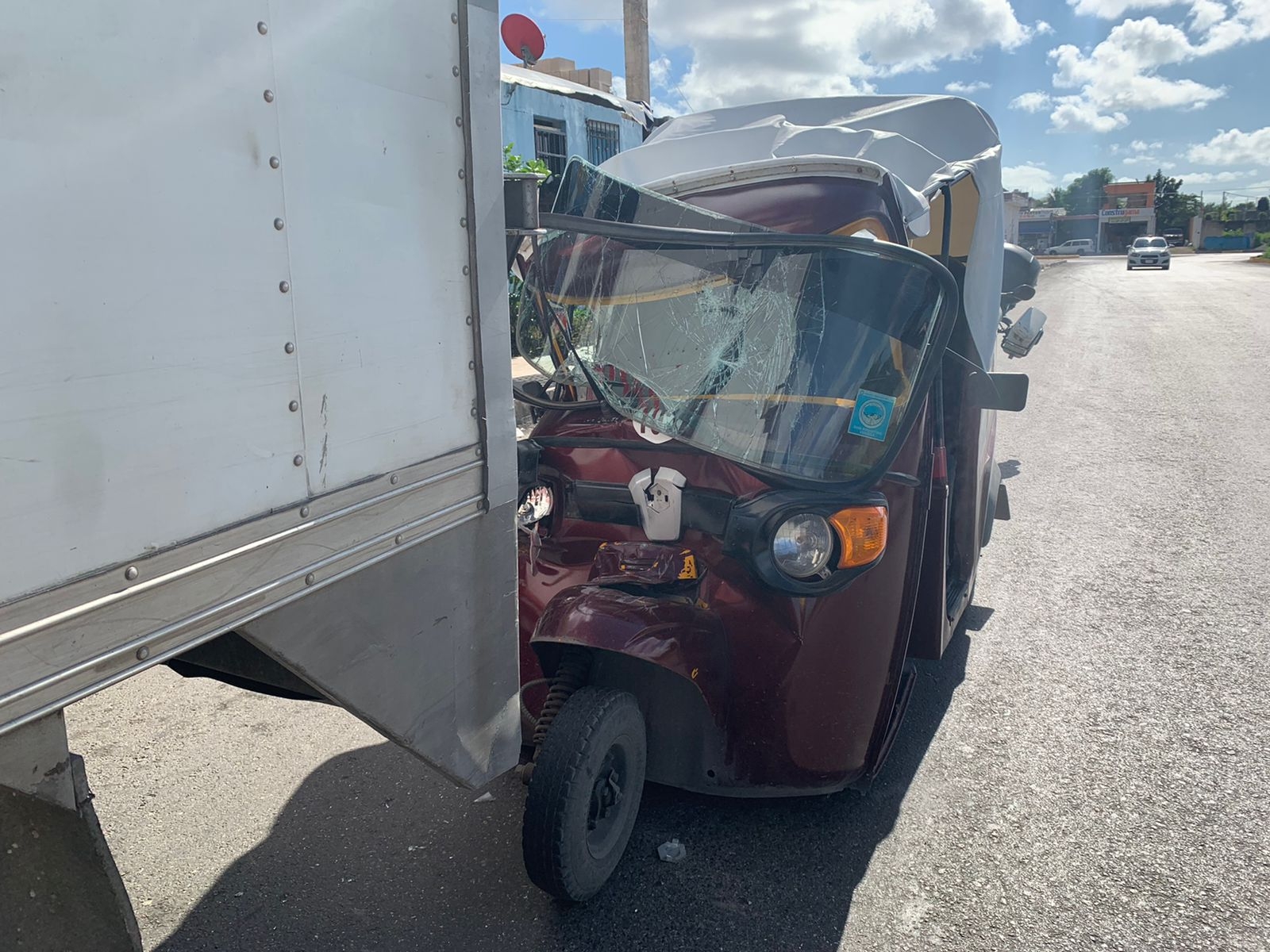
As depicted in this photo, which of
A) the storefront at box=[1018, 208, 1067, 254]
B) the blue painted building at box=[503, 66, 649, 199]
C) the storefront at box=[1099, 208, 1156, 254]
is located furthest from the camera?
the storefront at box=[1099, 208, 1156, 254]

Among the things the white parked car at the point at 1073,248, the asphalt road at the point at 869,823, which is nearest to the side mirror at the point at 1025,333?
the asphalt road at the point at 869,823

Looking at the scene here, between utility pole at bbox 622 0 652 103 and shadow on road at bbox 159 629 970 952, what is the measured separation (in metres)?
16.1

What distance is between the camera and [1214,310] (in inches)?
762

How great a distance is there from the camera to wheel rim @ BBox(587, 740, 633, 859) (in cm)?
271

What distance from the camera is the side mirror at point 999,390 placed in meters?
3.24

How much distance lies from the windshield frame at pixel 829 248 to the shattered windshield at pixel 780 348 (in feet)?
0.07

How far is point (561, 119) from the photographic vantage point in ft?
51.3

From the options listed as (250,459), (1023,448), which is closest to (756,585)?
(250,459)

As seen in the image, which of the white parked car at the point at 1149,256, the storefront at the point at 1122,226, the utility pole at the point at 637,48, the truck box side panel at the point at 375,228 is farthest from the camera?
the storefront at the point at 1122,226

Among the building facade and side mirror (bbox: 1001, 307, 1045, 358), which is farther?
the building facade

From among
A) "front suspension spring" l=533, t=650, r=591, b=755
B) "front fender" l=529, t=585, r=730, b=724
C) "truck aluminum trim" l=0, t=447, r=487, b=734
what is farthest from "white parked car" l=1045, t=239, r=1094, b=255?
"truck aluminum trim" l=0, t=447, r=487, b=734

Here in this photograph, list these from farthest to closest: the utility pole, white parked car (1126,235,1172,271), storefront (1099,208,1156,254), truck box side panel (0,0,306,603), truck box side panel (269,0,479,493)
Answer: storefront (1099,208,1156,254) < white parked car (1126,235,1172,271) < the utility pole < truck box side panel (269,0,479,493) < truck box side panel (0,0,306,603)

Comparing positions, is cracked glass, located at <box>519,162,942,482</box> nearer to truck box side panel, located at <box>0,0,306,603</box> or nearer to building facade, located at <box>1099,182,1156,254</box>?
truck box side panel, located at <box>0,0,306,603</box>

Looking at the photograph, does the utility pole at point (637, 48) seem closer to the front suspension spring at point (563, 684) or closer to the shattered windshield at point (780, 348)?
the shattered windshield at point (780, 348)
